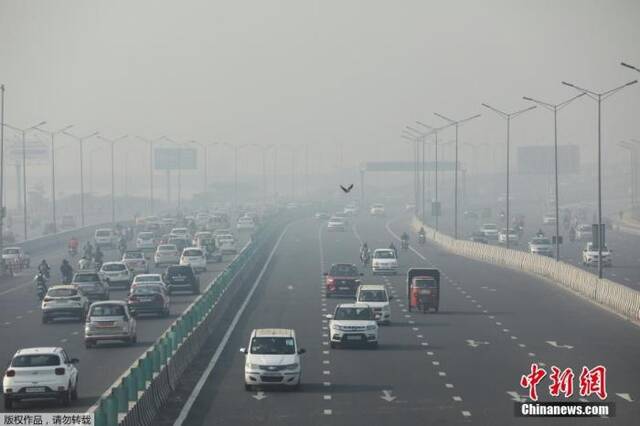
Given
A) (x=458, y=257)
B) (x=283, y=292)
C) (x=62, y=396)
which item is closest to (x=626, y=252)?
(x=458, y=257)

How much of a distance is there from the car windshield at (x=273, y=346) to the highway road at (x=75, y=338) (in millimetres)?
4084

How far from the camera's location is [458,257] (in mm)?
112938

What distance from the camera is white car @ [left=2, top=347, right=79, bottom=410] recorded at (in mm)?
36688

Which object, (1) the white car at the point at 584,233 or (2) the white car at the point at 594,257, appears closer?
(2) the white car at the point at 594,257

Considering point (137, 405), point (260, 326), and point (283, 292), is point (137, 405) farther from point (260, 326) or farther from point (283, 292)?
point (283, 292)

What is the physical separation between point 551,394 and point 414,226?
401 ft

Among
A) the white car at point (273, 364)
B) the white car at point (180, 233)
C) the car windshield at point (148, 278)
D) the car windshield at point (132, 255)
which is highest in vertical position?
the white car at point (180, 233)

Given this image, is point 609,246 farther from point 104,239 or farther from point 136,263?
point 136,263

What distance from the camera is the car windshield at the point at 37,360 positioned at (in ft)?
122

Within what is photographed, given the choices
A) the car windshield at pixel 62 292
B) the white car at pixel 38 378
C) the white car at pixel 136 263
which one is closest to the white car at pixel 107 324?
the car windshield at pixel 62 292

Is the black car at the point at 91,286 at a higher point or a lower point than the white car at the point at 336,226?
lower

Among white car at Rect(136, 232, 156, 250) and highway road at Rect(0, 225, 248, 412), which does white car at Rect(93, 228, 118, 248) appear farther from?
highway road at Rect(0, 225, 248, 412)

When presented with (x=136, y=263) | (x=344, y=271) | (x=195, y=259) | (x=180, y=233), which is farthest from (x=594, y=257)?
(x=180, y=233)

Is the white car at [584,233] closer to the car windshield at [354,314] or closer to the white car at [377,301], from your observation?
the white car at [377,301]
